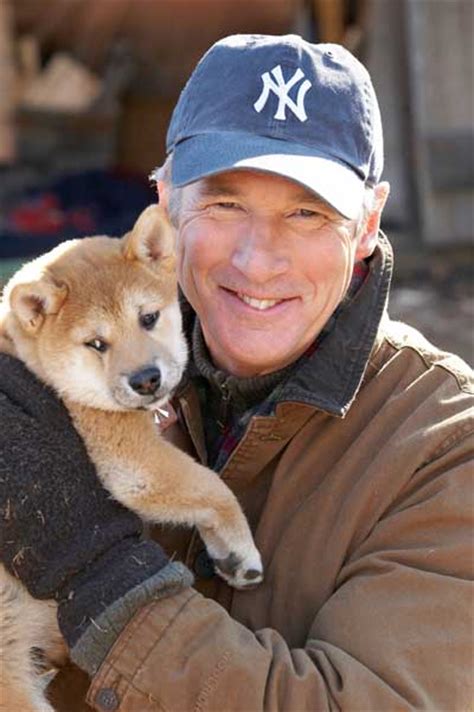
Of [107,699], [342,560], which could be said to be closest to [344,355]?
[342,560]

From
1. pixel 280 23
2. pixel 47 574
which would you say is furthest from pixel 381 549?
pixel 280 23

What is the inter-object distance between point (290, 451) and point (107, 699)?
650mm

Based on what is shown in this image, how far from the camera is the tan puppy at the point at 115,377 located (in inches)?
97.7

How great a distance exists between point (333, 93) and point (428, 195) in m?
6.84

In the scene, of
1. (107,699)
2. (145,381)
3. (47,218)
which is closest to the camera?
(107,699)

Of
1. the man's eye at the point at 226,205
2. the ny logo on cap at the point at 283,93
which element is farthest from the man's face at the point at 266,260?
the ny logo on cap at the point at 283,93

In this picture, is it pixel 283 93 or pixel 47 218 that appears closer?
pixel 283 93

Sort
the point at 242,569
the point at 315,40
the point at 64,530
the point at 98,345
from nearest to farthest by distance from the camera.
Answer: the point at 64,530
the point at 242,569
the point at 98,345
the point at 315,40

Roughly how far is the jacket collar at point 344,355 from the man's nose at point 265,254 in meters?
0.18

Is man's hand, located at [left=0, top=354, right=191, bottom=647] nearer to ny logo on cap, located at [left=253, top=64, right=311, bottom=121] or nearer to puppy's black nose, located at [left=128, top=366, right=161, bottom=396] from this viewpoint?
puppy's black nose, located at [left=128, top=366, right=161, bottom=396]

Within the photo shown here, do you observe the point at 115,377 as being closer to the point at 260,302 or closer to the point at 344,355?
the point at 260,302

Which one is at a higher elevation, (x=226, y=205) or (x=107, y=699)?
(x=226, y=205)

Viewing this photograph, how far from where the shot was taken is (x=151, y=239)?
2.88 meters

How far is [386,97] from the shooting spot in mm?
9289
